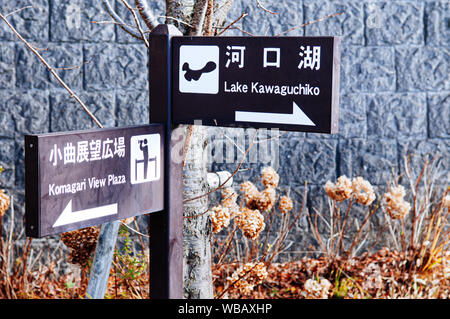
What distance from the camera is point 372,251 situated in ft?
18.7

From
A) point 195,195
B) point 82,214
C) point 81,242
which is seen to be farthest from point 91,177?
point 81,242

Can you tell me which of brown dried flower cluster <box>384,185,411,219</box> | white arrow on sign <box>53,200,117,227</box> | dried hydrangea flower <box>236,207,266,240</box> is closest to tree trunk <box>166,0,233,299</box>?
dried hydrangea flower <box>236,207,266,240</box>

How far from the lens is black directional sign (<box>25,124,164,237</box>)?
2.23 metres

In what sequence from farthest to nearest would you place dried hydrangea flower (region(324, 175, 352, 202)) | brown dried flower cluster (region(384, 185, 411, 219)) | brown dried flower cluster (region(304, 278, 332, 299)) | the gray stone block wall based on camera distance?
the gray stone block wall → brown dried flower cluster (region(384, 185, 411, 219)) → dried hydrangea flower (region(324, 175, 352, 202)) → brown dried flower cluster (region(304, 278, 332, 299))

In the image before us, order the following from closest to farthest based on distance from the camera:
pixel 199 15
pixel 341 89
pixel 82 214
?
1. pixel 82 214
2. pixel 199 15
3. pixel 341 89

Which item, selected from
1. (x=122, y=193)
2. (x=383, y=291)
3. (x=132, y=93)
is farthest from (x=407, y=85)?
(x=122, y=193)

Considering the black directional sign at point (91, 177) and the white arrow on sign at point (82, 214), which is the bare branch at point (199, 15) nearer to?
the black directional sign at point (91, 177)

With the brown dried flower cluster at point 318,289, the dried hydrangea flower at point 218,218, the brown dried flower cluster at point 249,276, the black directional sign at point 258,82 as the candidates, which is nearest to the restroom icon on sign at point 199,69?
the black directional sign at point 258,82

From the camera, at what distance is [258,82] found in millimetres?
2568

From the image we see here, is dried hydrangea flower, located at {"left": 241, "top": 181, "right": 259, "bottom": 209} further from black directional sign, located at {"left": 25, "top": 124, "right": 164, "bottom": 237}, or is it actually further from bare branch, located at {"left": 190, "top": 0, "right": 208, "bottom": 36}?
black directional sign, located at {"left": 25, "top": 124, "right": 164, "bottom": 237}

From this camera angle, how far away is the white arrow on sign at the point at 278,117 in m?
2.48

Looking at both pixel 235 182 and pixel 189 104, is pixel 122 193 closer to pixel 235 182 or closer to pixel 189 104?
pixel 189 104

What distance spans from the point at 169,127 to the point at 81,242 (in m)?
1.41

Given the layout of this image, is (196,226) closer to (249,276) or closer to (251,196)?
(249,276)
